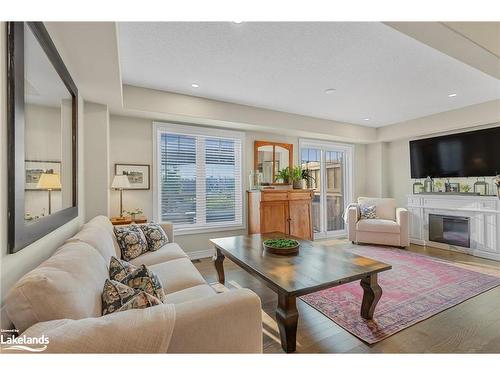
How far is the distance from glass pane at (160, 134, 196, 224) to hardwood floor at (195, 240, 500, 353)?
2.07 metres

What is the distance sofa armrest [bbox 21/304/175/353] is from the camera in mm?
762

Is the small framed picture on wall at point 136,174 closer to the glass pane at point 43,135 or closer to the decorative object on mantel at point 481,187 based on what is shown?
the glass pane at point 43,135

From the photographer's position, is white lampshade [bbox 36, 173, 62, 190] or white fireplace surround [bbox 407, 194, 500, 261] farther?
white fireplace surround [bbox 407, 194, 500, 261]

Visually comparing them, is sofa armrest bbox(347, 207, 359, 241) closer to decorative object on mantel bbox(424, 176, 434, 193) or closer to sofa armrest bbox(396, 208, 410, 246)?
sofa armrest bbox(396, 208, 410, 246)

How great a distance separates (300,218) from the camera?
4.45 metres

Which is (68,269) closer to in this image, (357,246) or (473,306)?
(473,306)

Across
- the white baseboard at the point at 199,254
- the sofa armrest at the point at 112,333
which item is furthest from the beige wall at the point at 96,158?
the sofa armrest at the point at 112,333

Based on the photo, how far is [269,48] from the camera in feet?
7.50

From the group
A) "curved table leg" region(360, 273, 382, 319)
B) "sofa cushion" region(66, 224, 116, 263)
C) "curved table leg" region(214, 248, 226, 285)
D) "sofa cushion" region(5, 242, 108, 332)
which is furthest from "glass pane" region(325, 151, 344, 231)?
"sofa cushion" region(5, 242, 108, 332)

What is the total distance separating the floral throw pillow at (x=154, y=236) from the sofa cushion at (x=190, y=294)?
1.07m

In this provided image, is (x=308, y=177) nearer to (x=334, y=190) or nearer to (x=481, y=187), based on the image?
(x=334, y=190)

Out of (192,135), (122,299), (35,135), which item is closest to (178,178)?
(192,135)

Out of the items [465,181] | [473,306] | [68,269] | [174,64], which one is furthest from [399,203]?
[68,269]

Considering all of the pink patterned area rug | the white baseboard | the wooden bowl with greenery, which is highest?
the wooden bowl with greenery
